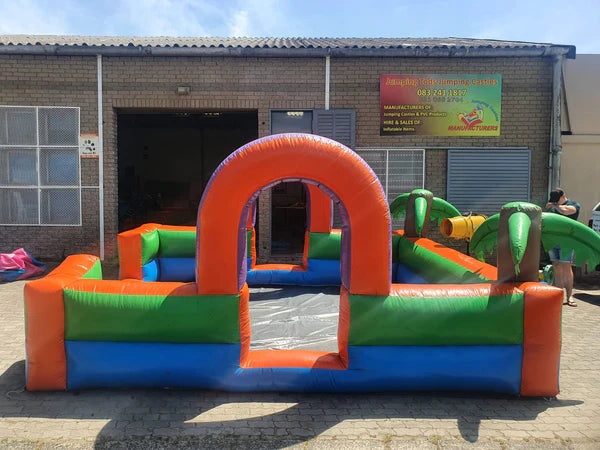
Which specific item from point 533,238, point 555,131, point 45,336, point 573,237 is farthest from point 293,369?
point 555,131

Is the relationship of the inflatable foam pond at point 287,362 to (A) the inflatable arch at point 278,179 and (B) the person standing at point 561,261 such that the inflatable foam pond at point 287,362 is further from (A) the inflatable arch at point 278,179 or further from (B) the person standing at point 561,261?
(B) the person standing at point 561,261

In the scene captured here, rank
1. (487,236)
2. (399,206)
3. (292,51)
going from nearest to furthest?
(487,236)
(399,206)
(292,51)

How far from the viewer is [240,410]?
→ 11.9 feet

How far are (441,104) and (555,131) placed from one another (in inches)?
91.6

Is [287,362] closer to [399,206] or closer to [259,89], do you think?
[399,206]

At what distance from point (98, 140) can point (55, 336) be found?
22.1ft

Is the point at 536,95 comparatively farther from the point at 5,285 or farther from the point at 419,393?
the point at 5,285

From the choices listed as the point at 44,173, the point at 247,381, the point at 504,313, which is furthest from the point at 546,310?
the point at 44,173

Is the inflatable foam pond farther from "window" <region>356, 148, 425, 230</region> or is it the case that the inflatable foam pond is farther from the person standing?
"window" <region>356, 148, 425, 230</region>

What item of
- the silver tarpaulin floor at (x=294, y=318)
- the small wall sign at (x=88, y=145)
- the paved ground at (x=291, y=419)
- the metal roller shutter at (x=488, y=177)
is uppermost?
the small wall sign at (x=88, y=145)

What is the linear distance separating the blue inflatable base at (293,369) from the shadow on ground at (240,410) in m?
0.11

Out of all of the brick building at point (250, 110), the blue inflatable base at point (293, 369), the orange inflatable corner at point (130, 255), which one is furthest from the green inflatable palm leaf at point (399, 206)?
the blue inflatable base at point (293, 369)

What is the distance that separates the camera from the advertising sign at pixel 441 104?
373 inches

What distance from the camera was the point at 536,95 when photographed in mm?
9516
